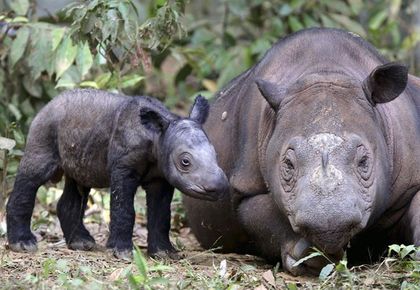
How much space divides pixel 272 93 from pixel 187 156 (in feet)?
2.36

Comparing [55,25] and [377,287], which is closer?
[377,287]

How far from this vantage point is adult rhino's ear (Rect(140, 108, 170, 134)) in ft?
22.9

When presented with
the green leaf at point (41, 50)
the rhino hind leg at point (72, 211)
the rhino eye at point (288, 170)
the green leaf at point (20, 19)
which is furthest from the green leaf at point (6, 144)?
the rhino eye at point (288, 170)

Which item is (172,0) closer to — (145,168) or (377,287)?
(145,168)

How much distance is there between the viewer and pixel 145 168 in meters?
7.14

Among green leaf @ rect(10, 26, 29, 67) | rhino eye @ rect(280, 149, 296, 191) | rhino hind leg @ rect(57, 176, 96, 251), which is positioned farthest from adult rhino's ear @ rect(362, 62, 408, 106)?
green leaf @ rect(10, 26, 29, 67)

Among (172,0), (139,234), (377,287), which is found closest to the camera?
(377,287)

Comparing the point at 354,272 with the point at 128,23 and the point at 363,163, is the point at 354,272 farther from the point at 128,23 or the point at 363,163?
the point at 128,23

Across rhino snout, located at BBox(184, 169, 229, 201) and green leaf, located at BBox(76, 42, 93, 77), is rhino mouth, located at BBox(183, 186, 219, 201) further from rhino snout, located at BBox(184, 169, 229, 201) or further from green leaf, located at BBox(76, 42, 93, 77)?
green leaf, located at BBox(76, 42, 93, 77)

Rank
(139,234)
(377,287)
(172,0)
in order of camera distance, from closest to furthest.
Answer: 1. (377,287)
2. (172,0)
3. (139,234)

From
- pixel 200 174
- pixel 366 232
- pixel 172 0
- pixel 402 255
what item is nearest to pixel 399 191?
pixel 366 232

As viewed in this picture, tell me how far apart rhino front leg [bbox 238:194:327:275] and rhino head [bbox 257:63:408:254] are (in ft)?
0.71

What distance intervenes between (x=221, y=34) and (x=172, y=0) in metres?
5.51

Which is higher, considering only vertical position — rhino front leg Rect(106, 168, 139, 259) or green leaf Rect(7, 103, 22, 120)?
rhino front leg Rect(106, 168, 139, 259)
